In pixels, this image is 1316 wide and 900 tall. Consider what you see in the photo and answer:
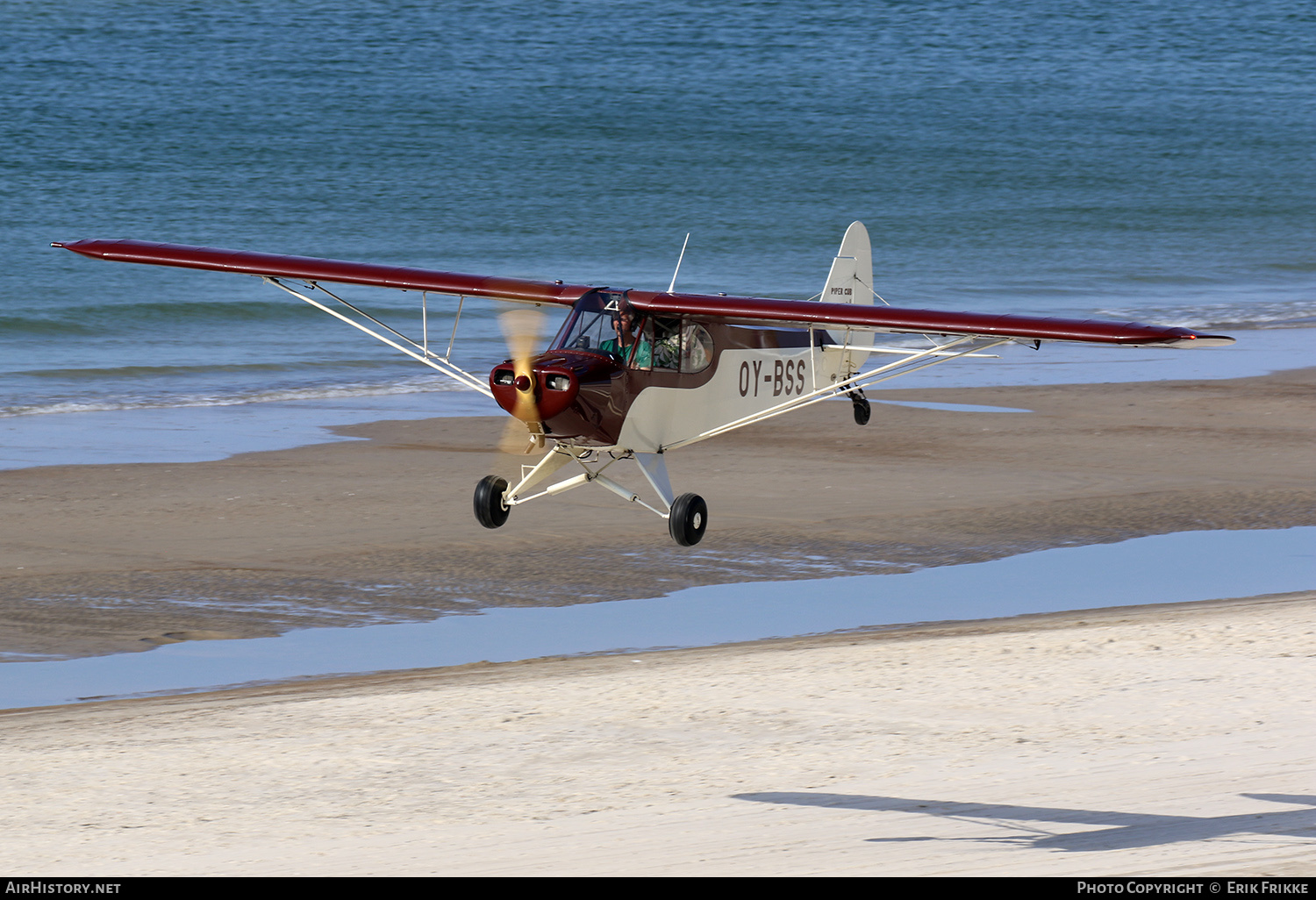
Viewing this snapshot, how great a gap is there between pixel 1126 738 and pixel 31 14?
2787 inches

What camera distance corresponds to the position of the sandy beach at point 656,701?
27.2ft

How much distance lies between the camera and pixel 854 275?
699 inches

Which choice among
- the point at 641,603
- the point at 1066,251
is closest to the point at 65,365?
the point at 641,603

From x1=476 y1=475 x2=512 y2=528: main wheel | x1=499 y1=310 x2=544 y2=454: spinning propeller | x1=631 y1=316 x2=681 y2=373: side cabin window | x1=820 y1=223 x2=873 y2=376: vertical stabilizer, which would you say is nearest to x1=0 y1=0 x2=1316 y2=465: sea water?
x1=820 y1=223 x2=873 y2=376: vertical stabilizer

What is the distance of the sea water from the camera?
29109 millimetres

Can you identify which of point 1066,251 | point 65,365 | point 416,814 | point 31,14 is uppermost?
point 31,14

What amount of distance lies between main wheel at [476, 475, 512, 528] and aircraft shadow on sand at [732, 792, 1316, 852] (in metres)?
5.00

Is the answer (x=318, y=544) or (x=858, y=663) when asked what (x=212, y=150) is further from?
(x=858, y=663)

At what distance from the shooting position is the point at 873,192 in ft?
178

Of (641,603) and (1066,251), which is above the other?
(1066,251)

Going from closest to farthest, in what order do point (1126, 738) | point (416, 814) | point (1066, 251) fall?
point (416, 814)
point (1126, 738)
point (1066, 251)

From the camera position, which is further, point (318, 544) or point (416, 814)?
point (318, 544)

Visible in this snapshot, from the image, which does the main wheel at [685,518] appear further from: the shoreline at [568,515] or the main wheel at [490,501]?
the main wheel at [490,501]

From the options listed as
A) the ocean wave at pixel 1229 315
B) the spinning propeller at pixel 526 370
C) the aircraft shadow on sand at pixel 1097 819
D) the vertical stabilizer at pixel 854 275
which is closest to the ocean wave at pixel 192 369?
the vertical stabilizer at pixel 854 275
